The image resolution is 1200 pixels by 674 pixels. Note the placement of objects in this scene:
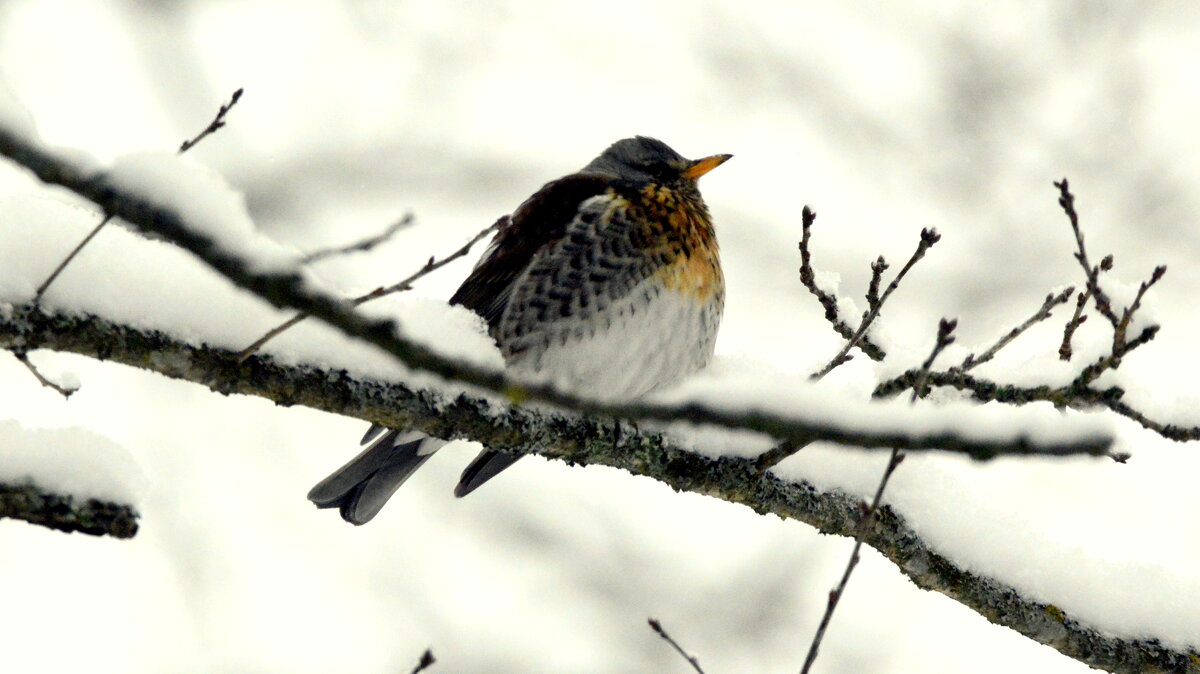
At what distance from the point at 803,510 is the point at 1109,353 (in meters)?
0.94

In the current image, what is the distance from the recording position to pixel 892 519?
3.25m

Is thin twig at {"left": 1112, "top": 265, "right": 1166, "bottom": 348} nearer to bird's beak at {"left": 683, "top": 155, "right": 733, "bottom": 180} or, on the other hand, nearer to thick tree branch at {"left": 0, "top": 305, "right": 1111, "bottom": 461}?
thick tree branch at {"left": 0, "top": 305, "right": 1111, "bottom": 461}

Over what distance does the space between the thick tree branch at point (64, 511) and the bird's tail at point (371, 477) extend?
1726 millimetres

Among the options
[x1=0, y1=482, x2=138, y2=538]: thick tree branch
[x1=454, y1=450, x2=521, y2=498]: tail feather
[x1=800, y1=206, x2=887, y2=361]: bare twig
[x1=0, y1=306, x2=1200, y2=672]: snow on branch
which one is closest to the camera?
[x1=0, y1=482, x2=138, y2=538]: thick tree branch

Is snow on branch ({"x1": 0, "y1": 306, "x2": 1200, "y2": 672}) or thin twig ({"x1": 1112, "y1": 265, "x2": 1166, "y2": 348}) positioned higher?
thin twig ({"x1": 1112, "y1": 265, "x2": 1166, "y2": 348})

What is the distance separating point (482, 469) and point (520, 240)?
84 cm

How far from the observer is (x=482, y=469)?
13.4 ft

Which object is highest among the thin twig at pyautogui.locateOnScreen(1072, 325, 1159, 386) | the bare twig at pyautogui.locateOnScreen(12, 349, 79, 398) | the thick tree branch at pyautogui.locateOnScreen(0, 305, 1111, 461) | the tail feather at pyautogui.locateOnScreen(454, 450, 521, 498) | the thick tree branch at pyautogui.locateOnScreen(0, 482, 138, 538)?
the thin twig at pyautogui.locateOnScreen(1072, 325, 1159, 386)

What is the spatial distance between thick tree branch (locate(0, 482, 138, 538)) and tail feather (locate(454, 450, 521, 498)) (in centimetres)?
189

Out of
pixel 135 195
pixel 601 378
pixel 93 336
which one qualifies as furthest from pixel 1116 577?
pixel 135 195

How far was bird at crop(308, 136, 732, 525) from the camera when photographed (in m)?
3.77

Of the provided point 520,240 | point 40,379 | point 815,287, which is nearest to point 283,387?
point 40,379

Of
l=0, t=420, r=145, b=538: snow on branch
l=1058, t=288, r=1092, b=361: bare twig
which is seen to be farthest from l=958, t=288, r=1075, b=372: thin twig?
l=0, t=420, r=145, b=538: snow on branch

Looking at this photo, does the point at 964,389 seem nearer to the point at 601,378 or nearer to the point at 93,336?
the point at 601,378
